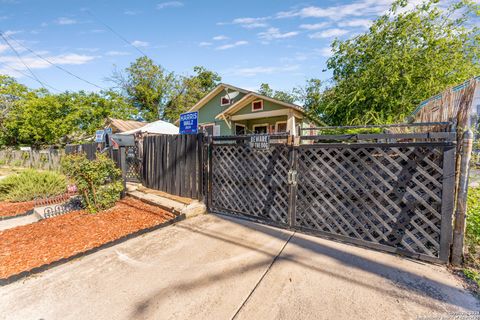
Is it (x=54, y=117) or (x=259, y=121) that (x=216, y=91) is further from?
(x=54, y=117)

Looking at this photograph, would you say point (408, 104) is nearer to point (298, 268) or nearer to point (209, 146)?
point (209, 146)

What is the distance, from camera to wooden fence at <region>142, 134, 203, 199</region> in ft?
14.8

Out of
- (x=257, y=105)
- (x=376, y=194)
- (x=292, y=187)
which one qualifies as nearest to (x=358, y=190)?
(x=376, y=194)

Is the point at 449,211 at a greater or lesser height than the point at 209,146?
lesser

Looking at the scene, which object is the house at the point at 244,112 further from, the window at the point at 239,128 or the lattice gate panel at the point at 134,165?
the lattice gate panel at the point at 134,165

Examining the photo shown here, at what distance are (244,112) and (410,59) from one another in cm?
867

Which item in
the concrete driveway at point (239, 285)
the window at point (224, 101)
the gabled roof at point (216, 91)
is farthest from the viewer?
the window at point (224, 101)

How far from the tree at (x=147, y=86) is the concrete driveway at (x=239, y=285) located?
2827 centimetres

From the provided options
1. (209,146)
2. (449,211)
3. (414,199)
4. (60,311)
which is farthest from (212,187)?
(449,211)

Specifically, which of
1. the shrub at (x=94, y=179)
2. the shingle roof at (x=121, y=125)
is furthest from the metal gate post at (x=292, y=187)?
the shingle roof at (x=121, y=125)

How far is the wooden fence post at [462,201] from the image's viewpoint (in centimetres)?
222

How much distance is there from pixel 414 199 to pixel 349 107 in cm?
1033

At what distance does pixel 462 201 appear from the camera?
226 centimetres

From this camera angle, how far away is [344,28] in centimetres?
1195
